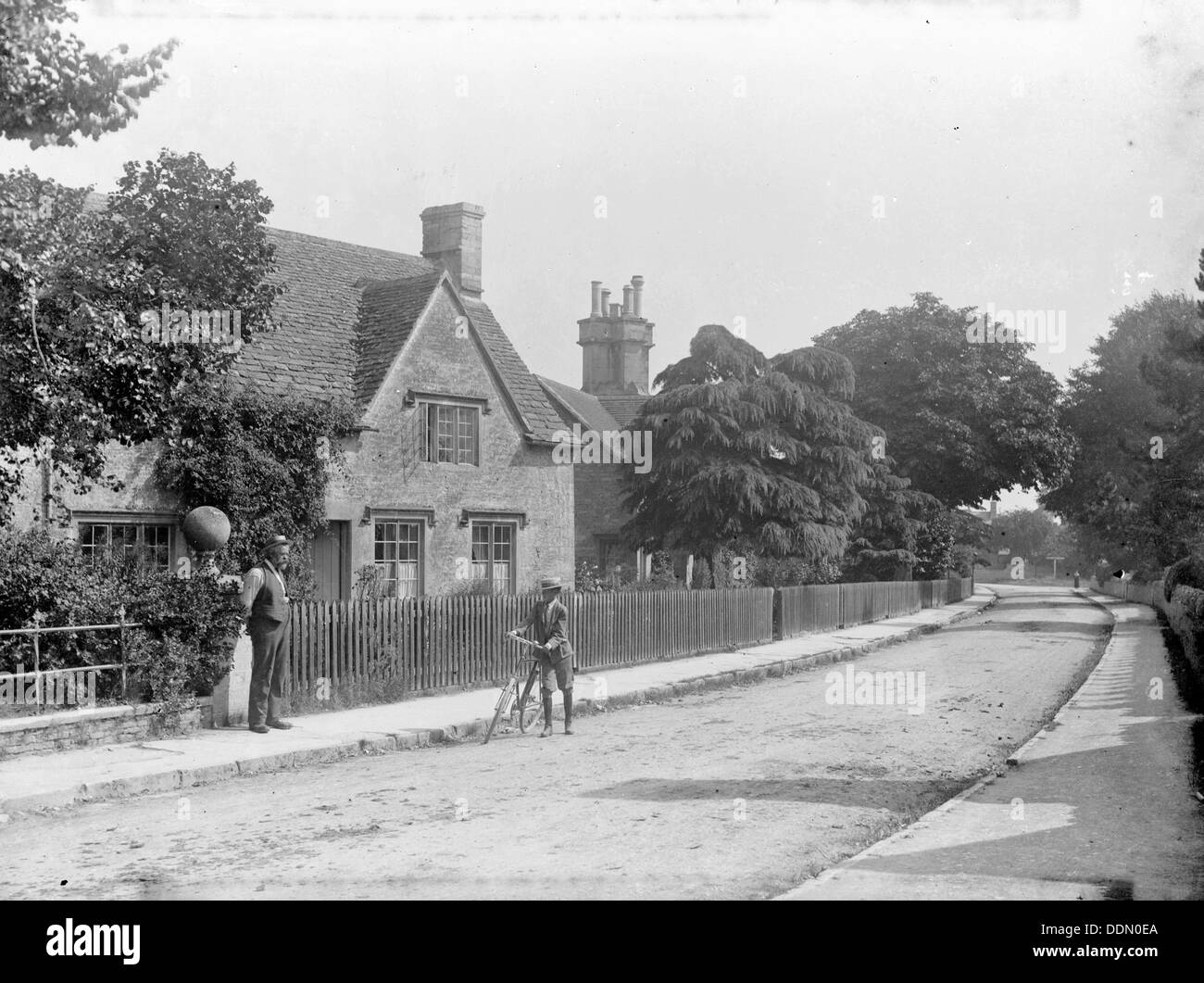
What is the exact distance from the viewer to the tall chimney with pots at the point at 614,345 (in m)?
49.4

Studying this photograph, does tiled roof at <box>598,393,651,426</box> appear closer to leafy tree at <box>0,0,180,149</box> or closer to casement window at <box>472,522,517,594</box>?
casement window at <box>472,522,517,594</box>

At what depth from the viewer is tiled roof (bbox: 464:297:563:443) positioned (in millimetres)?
24703

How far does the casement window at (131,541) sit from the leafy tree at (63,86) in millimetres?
7916

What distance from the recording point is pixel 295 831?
7.73m

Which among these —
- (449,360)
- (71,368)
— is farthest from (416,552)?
(71,368)

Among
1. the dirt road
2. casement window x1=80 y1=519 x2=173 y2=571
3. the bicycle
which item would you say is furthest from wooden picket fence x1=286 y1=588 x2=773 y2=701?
casement window x1=80 y1=519 x2=173 y2=571

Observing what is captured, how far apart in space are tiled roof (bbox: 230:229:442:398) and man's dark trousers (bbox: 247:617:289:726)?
702cm

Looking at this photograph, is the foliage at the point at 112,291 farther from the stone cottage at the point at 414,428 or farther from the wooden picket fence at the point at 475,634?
the stone cottage at the point at 414,428

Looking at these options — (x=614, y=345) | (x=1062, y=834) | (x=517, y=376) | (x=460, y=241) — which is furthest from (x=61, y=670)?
(x=614, y=345)

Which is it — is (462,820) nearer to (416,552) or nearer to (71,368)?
(71,368)

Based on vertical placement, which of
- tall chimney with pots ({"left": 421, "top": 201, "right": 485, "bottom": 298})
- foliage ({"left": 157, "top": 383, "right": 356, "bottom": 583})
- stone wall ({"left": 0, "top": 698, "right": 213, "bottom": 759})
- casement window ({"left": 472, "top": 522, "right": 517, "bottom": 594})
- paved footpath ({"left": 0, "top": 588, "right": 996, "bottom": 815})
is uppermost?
tall chimney with pots ({"left": 421, "top": 201, "right": 485, "bottom": 298})

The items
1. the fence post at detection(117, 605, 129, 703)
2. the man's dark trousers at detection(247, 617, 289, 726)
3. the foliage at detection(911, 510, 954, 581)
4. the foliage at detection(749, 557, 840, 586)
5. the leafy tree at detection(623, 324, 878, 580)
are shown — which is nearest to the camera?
the fence post at detection(117, 605, 129, 703)

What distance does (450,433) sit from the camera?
2306cm
